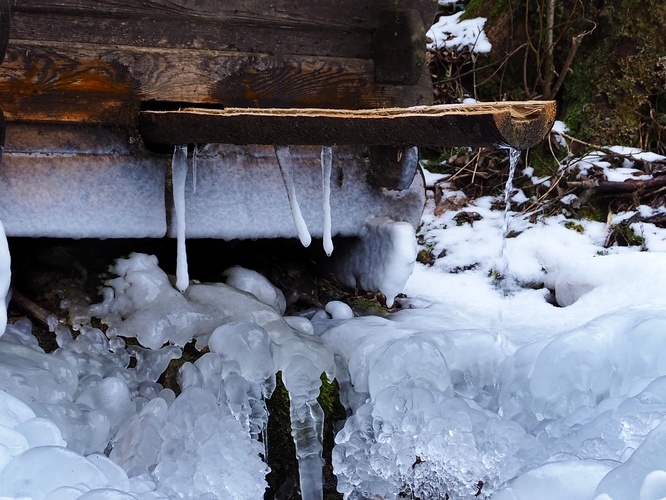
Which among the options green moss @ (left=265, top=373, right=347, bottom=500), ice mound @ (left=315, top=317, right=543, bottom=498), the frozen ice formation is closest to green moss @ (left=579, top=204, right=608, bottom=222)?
the frozen ice formation

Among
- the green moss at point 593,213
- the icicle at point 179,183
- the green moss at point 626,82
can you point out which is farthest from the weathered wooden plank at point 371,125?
the green moss at point 626,82

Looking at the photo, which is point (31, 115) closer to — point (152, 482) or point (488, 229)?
point (152, 482)

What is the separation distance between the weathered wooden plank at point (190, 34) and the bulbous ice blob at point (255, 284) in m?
0.98

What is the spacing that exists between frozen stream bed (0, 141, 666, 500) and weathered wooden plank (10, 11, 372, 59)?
0.89 metres

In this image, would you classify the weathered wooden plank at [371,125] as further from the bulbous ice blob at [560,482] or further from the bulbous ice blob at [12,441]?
the bulbous ice blob at [12,441]

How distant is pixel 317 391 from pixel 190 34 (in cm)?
144

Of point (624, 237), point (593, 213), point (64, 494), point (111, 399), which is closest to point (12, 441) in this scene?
point (64, 494)

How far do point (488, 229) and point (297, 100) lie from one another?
2198mm

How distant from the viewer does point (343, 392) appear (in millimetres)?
2713

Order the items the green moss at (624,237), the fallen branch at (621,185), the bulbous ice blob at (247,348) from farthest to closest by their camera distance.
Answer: the fallen branch at (621,185) < the green moss at (624,237) < the bulbous ice blob at (247,348)

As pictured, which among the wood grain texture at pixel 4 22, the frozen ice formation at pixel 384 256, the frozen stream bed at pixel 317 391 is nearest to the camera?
the wood grain texture at pixel 4 22

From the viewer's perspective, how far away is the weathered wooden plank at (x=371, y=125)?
2094 mm

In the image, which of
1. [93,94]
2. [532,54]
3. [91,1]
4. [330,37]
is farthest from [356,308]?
[532,54]

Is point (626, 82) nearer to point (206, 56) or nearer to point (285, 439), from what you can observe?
point (206, 56)
